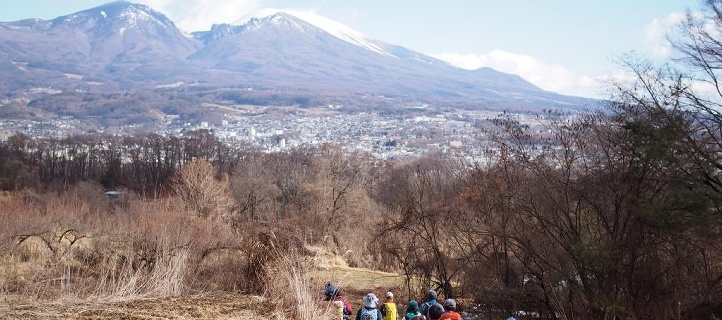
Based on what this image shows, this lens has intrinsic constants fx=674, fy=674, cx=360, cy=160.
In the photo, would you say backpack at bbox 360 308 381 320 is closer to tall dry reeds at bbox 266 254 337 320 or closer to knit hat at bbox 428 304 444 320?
tall dry reeds at bbox 266 254 337 320

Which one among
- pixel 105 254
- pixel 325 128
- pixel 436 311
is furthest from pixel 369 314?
pixel 325 128

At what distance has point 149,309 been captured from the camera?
7.41 meters

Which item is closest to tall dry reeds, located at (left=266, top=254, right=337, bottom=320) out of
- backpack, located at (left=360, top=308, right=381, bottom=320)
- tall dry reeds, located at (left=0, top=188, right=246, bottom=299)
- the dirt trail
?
the dirt trail

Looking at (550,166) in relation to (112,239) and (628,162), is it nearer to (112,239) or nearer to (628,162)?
(628,162)

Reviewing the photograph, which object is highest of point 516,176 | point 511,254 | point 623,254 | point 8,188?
point 516,176

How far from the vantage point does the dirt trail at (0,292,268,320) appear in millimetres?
6746

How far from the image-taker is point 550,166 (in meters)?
17.4

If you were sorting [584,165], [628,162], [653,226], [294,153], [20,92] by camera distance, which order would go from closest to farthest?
1. [653,226]
2. [628,162]
3. [584,165]
4. [294,153]
5. [20,92]

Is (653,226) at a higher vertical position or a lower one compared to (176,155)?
higher

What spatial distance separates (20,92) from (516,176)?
7797 inches

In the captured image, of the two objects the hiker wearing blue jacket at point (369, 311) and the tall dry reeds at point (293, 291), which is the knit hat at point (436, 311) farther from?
the hiker wearing blue jacket at point (369, 311)

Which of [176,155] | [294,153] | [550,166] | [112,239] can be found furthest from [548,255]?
[176,155]

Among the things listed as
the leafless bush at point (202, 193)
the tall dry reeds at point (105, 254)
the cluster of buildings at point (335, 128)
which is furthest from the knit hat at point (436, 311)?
the cluster of buildings at point (335, 128)

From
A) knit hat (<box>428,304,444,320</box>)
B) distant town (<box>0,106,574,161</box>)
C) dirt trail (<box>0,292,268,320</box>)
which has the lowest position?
distant town (<box>0,106,574,161</box>)
